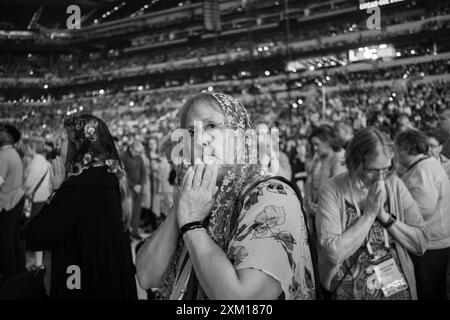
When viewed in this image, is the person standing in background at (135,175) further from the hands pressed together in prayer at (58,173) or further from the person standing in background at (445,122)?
the person standing in background at (445,122)

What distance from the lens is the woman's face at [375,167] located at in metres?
2.09

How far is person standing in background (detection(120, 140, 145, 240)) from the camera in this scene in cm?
725

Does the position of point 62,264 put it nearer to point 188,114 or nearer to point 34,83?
point 188,114

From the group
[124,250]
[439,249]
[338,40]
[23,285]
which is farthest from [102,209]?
[338,40]

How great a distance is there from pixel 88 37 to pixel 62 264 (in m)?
2.89

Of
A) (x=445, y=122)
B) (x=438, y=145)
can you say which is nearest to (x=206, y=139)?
(x=445, y=122)

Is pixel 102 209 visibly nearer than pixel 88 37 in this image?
Yes

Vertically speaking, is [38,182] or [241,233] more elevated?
[38,182]

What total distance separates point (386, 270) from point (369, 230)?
17 centimetres

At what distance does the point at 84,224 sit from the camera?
2344 mm

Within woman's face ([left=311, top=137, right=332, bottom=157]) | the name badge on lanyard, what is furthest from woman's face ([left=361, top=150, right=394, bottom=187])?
woman's face ([left=311, top=137, right=332, bottom=157])

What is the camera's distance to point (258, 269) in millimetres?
1089

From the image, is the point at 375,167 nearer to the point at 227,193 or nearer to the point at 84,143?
the point at 227,193

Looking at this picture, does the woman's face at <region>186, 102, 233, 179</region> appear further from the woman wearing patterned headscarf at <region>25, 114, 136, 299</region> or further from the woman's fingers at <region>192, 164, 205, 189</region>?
the woman wearing patterned headscarf at <region>25, 114, 136, 299</region>
